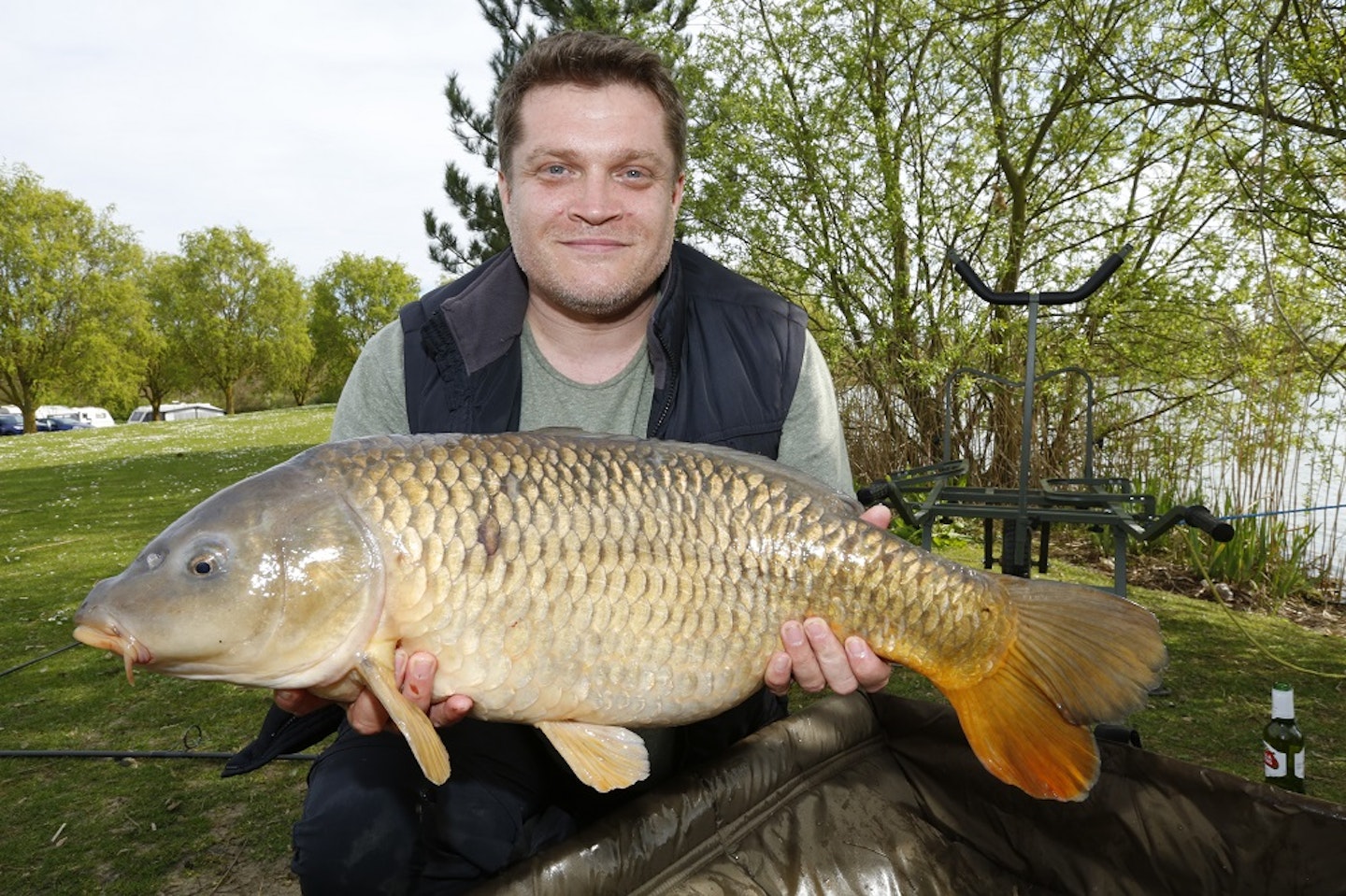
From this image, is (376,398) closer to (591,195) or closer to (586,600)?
(591,195)

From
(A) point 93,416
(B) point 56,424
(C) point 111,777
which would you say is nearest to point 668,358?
(C) point 111,777

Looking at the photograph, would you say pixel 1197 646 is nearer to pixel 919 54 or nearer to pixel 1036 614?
pixel 1036 614

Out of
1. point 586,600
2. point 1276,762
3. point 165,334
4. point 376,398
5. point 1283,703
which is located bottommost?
point 1276,762

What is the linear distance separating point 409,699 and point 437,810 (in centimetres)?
33

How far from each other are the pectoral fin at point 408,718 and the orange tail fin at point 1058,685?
0.60 m

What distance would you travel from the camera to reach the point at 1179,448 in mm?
4324

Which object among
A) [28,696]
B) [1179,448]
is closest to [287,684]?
[28,696]

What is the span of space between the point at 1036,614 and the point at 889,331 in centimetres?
410

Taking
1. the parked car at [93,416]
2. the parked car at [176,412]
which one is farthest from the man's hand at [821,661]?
the parked car at [93,416]

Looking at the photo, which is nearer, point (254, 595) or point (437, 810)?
point (254, 595)

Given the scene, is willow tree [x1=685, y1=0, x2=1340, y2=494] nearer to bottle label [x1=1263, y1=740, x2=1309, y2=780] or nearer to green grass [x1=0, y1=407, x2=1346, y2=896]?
green grass [x1=0, y1=407, x2=1346, y2=896]

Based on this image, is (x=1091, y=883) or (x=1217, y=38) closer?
(x=1091, y=883)

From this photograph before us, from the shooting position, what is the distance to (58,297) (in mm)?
20703

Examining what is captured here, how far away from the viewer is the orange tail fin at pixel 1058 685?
105cm
